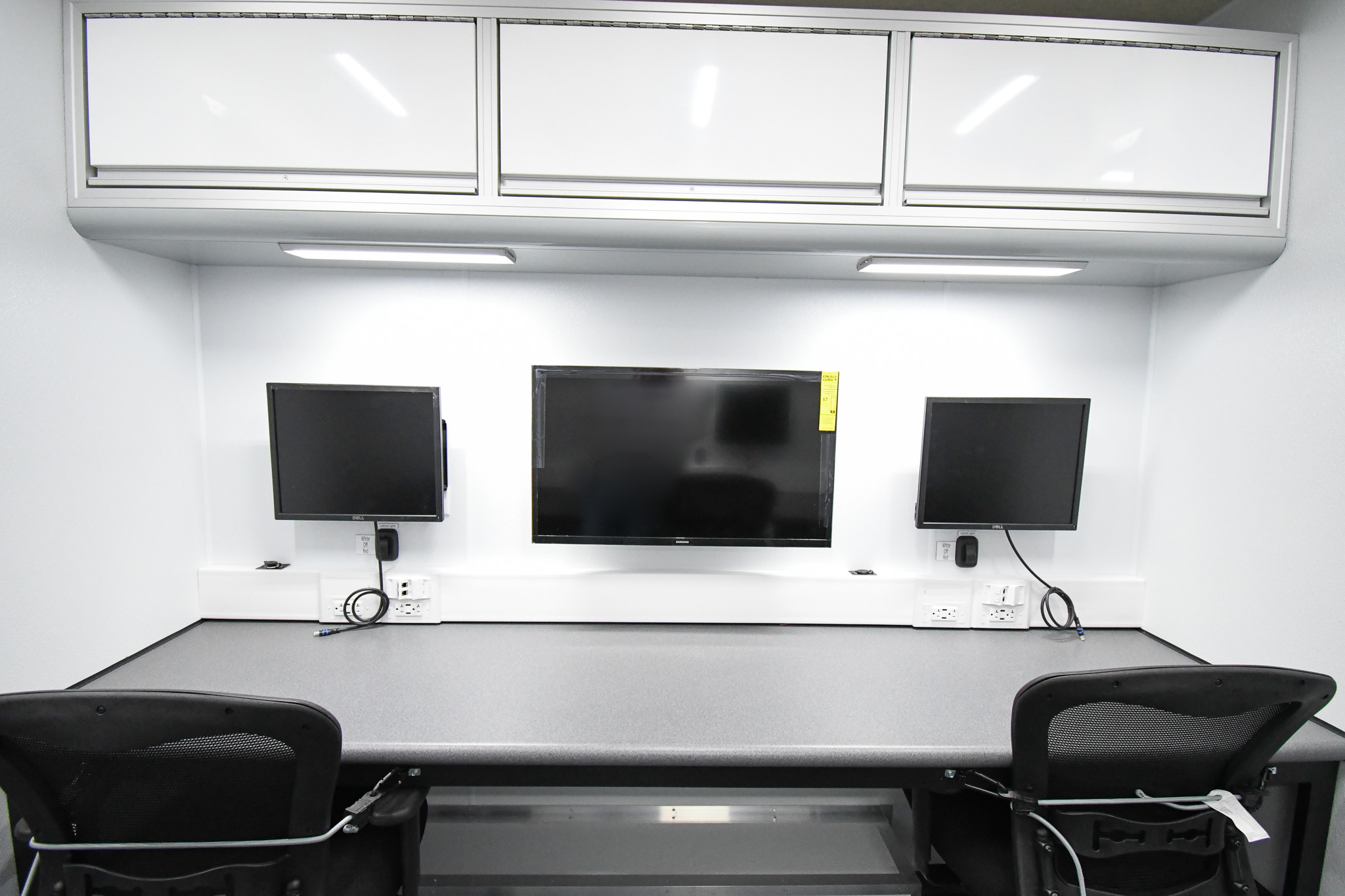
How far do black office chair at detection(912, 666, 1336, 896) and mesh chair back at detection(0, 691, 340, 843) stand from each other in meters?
1.24

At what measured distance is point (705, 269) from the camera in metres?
1.73

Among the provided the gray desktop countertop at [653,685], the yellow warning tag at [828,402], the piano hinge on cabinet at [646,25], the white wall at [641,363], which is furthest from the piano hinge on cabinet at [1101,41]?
Answer: the gray desktop countertop at [653,685]

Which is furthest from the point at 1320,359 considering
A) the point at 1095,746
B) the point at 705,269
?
the point at 705,269

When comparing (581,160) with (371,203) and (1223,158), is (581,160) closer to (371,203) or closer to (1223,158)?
(371,203)

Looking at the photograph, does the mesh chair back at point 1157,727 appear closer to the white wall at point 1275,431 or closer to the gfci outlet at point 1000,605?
the white wall at point 1275,431

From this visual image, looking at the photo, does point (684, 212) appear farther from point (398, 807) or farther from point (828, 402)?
point (398, 807)

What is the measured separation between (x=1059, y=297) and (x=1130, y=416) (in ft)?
1.55

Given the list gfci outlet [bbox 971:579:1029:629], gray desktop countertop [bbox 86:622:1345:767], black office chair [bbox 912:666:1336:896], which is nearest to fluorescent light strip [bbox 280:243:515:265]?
gray desktop countertop [bbox 86:622:1345:767]

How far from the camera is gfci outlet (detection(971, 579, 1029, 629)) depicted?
184 cm

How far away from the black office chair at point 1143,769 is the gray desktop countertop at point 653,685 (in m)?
0.14

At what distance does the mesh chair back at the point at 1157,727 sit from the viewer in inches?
38.4

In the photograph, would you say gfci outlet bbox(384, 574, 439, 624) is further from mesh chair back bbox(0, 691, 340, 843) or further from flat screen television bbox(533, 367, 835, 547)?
mesh chair back bbox(0, 691, 340, 843)

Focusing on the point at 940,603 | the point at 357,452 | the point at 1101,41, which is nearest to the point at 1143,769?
the point at 940,603

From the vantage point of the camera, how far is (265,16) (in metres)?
1.36
